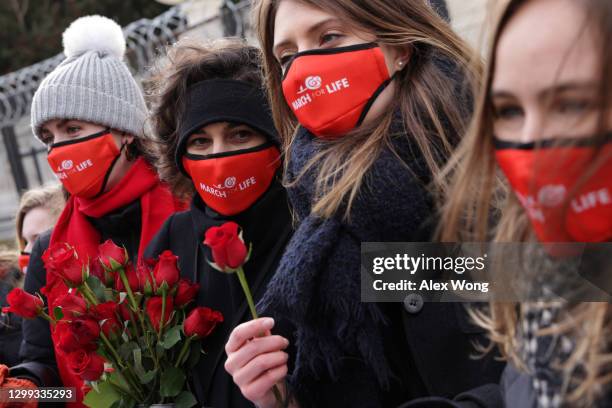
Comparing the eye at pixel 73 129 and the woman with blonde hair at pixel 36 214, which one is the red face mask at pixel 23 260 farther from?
the eye at pixel 73 129

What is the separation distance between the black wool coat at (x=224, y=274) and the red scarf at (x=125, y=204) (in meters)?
0.47

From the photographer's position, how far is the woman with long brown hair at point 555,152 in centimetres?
110

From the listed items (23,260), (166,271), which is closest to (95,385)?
(166,271)

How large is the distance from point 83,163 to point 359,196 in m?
1.56

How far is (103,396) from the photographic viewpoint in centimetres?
201

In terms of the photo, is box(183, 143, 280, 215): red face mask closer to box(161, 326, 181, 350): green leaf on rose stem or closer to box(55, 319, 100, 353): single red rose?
box(161, 326, 181, 350): green leaf on rose stem

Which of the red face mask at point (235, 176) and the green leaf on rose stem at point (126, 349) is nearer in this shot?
the green leaf on rose stem at point (126, 349)

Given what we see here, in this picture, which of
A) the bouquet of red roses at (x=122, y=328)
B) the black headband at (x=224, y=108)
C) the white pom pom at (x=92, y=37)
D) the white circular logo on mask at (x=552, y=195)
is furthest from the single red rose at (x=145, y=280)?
the white pom pom at (x=92, y=37)

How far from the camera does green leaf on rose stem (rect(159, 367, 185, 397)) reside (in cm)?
201

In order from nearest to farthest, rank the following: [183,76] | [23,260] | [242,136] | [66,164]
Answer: [242,136] → [183,76] → [66,164] → [23,260]

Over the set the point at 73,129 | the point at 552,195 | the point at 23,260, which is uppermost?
the point at 552,195

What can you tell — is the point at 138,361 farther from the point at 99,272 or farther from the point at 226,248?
the point at 226,248

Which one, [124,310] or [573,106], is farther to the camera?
[124,310]

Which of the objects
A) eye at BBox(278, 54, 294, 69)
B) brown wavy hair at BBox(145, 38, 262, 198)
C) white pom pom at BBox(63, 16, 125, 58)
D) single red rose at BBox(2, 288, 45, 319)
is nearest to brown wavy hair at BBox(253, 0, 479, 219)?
eye at BBox(278, 54, 294, 69)
